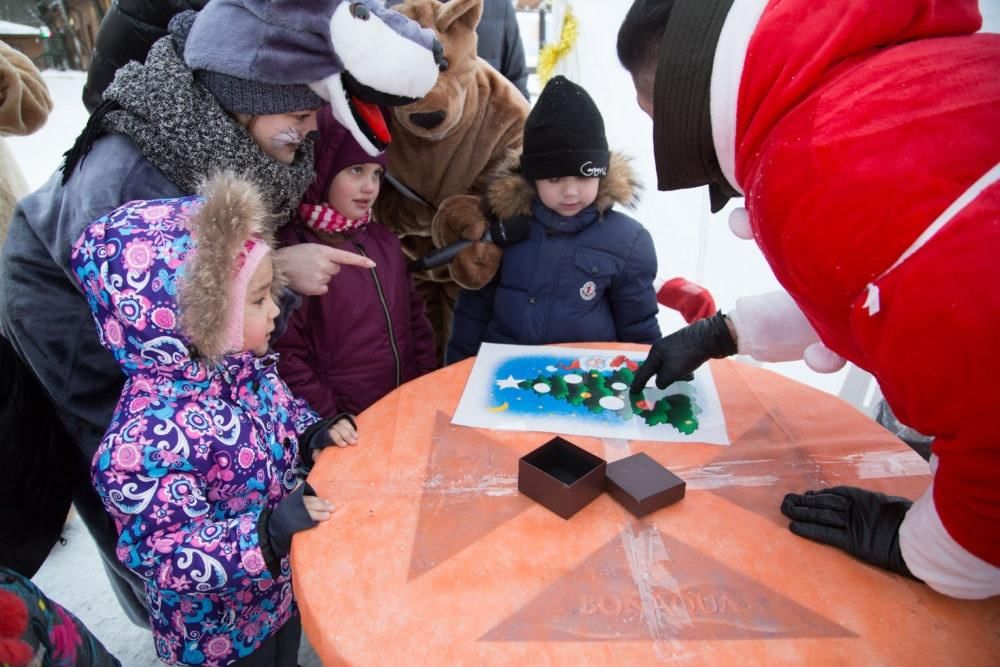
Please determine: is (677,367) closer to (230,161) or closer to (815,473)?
(815,473)

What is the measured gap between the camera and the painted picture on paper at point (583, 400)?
3.30ft

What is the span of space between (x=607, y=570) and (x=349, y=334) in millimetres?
888

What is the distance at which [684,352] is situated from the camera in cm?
112

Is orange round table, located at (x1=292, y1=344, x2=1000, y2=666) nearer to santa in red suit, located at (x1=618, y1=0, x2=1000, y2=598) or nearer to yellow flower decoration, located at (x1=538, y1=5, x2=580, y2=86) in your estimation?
santa in red suit, located at (x1=618, y1=0, x2=1000, y2=598)

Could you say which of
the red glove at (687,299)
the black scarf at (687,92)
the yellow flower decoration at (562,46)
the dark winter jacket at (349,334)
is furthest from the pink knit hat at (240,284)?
the yellow flower decoration at (562,46)

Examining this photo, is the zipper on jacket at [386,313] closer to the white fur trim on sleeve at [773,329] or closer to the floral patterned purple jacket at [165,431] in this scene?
the floral patterned purple jacket at [165,431]

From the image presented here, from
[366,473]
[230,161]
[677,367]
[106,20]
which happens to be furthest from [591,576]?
[106,20]

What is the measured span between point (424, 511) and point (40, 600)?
53cm

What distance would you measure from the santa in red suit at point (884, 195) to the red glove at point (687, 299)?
0.93m

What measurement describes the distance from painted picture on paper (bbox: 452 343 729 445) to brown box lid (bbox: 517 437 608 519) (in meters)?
0.10

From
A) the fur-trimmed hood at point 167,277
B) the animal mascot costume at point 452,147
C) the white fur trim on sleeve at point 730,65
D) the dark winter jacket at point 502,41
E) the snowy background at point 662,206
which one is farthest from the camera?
the snowy background at point 662,206

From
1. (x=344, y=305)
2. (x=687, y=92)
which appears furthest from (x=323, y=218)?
(x=687, y=92)

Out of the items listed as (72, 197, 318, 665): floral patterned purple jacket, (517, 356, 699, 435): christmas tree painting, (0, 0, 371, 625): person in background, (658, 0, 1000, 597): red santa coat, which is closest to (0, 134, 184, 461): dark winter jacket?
(0, 0, 371, 625): person in background

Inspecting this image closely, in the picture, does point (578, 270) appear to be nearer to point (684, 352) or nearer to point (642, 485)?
point (684, 352)
